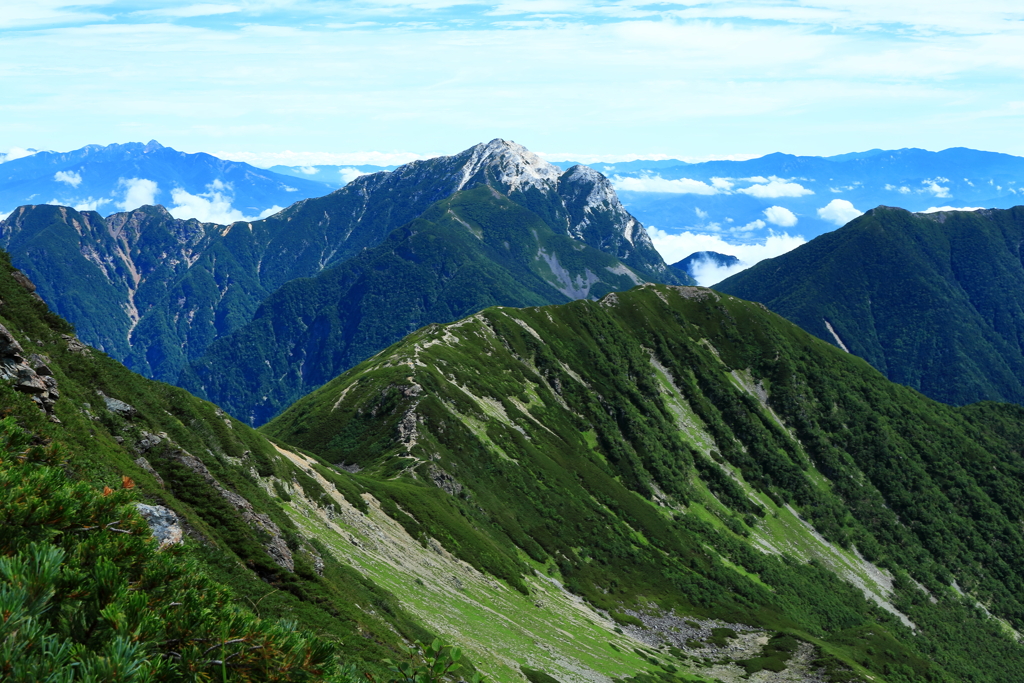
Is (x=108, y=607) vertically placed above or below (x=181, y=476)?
above

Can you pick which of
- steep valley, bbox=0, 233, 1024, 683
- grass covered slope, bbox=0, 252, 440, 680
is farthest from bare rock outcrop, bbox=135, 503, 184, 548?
grass covered slope, bbox=0, 252, 440, 680

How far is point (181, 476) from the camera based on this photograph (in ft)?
175

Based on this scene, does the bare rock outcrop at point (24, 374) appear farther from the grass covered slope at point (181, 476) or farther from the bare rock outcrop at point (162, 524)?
the bare rock outcrop at point (162, 524)

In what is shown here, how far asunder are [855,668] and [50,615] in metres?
152

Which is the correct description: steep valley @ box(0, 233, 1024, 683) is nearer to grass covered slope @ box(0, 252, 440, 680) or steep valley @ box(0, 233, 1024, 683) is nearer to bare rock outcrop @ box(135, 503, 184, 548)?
grass covered slope @ box(0, 252, 440, 680)

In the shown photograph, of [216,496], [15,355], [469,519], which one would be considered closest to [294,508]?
[216,496]

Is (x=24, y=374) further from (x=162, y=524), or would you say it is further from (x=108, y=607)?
(x=108, y=607)

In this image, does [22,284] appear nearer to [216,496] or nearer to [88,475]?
[216,496]

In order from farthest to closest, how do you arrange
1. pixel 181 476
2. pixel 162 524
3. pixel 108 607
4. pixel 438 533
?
pixel 438 533
pixel 181 476
pixel 162 524
pixel 108 607

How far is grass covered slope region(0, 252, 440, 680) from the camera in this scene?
1608 inches

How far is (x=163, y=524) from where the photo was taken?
25.9 meters

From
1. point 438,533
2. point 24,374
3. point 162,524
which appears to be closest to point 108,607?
point 162,524

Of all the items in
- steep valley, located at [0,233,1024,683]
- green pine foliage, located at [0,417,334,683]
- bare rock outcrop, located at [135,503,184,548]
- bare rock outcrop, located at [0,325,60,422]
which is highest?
bare rock outcrop, located at [0,325,60,422]

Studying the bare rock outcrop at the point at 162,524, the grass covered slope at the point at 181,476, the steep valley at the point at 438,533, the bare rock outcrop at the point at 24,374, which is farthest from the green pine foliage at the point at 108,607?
the bare rock outcrop at the point at 24,374
